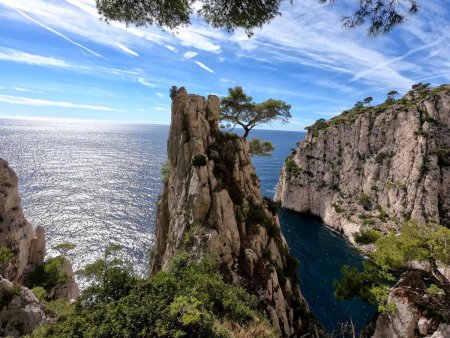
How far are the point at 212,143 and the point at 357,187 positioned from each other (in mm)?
65826

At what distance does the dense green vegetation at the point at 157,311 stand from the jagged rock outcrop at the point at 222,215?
263 inches

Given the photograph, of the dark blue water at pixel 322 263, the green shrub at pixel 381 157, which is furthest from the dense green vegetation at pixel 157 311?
the green shrub at pixel 381 157

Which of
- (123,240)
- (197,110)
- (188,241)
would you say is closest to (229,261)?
(188,241)

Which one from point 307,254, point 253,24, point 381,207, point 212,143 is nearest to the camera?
point 253,24

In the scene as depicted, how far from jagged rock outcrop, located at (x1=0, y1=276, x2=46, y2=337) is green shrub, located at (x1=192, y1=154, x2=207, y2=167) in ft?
65.8

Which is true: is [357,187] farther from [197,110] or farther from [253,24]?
[253,24]

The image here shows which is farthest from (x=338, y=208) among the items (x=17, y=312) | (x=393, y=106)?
(x=17, y=312)

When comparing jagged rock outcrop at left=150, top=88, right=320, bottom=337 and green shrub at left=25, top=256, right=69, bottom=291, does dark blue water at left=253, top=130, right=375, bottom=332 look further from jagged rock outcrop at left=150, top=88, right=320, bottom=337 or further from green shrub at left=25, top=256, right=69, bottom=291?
green shrub at left=25, top=256, right=69, bottom=291

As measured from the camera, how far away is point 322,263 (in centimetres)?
5622

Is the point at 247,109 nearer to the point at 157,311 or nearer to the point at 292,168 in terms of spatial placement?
the point at 157,311

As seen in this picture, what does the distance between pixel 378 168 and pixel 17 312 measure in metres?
87.2

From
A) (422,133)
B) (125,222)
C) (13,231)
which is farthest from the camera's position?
(125,222)

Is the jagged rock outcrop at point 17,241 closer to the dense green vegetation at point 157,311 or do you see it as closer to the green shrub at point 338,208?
the dense green vegetation at point 157,311

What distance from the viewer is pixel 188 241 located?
87.7 feet
